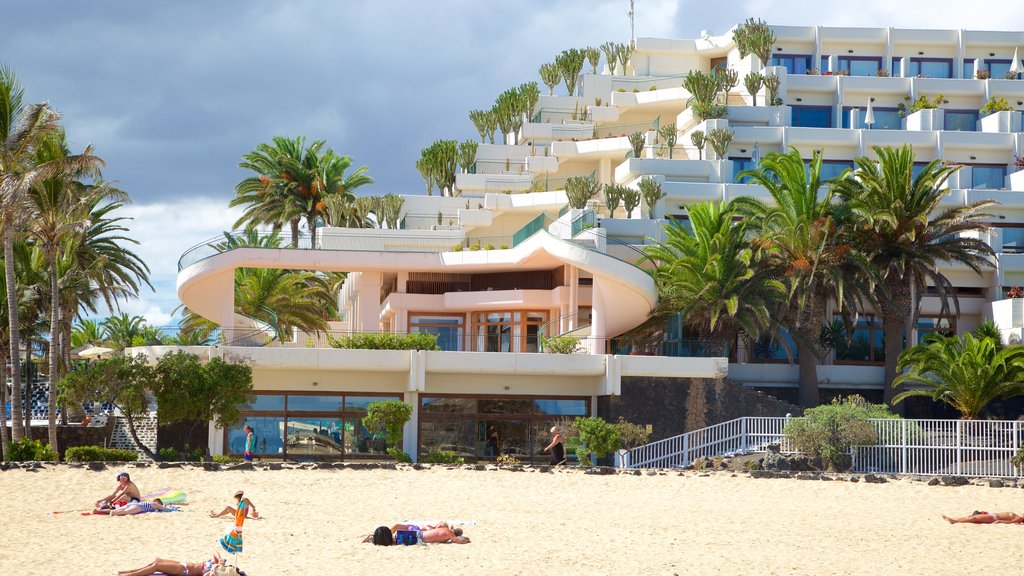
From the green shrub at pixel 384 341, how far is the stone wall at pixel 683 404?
6.02 metres

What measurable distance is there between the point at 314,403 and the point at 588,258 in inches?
388

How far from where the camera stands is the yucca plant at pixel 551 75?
61.8m

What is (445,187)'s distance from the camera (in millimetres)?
60531

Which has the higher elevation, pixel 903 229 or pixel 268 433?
pixel 903 229

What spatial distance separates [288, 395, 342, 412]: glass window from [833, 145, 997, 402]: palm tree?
18051 millimetres

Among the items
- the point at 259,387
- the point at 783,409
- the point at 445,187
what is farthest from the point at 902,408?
the point at 445,187

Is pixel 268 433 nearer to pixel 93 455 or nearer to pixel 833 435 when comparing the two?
pixel 93 455

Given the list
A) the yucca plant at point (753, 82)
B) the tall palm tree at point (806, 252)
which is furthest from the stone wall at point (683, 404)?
the yucca plant at point (753, 82)

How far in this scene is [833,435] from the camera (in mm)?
32750

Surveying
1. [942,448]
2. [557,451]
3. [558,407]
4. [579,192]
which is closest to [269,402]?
[558,407]

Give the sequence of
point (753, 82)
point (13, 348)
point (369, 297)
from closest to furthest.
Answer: point (13, 348)
point (369, 297)
point (753, 82)

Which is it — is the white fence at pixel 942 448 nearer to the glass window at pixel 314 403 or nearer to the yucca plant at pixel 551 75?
the glass window at pixel 314 403

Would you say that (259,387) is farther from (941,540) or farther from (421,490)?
(941,540)

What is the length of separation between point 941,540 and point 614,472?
11067mm
